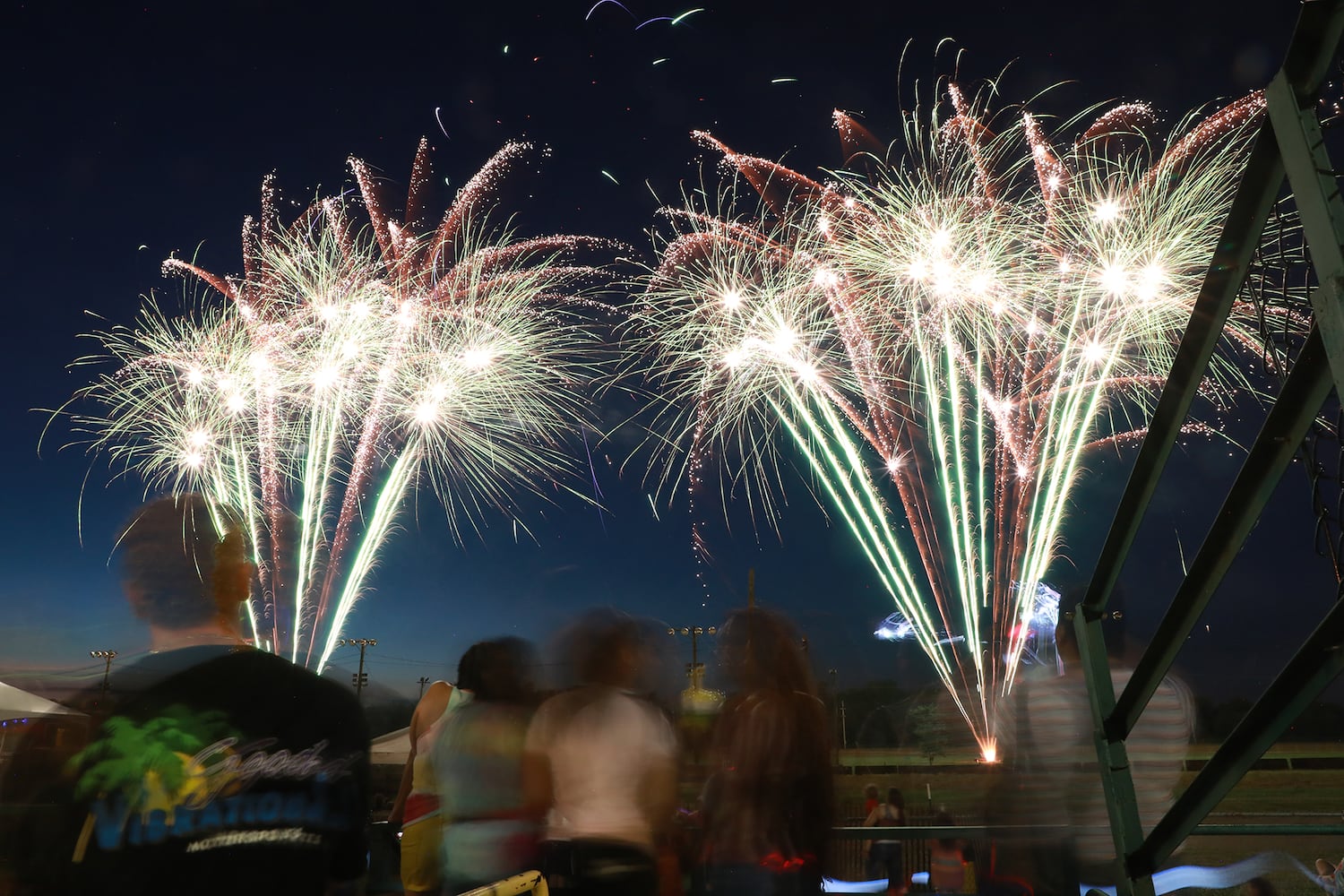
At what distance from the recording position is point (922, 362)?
11.3 metres

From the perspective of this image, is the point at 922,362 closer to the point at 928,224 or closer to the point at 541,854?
the point at 928,224

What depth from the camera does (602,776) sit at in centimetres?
336

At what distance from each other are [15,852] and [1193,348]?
2.61 m

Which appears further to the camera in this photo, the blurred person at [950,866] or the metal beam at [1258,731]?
the blurred person at [950,866]

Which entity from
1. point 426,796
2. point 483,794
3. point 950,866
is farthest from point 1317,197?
point 950,866

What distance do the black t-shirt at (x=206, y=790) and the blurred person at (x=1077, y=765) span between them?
101 inches

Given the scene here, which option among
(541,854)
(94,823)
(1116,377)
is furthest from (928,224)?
(94,823)

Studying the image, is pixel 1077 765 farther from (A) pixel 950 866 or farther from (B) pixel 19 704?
(B) pixel 19 704

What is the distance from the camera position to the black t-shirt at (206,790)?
5.56 ft

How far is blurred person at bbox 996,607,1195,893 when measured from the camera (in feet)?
10.8

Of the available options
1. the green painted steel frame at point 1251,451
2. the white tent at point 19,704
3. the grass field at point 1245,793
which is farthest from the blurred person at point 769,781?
the grass field at point 1245,793

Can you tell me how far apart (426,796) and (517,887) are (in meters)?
1.15

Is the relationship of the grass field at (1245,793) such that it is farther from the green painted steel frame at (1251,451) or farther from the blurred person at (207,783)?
the blurred person at (207,783)

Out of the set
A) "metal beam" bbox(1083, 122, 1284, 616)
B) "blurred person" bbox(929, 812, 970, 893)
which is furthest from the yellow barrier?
"blurred person" bbox(929, 812, 970, 893)
